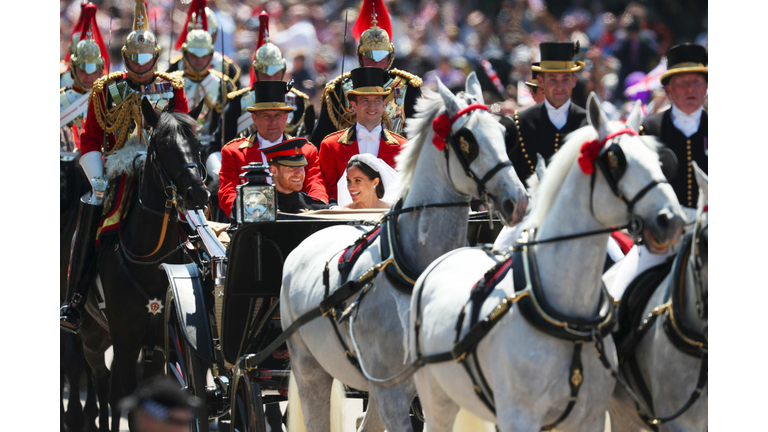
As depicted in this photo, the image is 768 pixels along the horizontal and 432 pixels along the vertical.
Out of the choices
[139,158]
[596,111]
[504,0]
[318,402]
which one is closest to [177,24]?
[504,0]

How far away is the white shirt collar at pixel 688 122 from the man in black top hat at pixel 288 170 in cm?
244

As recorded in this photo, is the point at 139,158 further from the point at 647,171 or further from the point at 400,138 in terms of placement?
the point at 647,171

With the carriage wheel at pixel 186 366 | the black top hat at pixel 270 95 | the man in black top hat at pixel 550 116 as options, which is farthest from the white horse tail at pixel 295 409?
the black top hat at pixel 270 95

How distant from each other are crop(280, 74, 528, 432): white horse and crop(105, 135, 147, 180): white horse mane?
7.80 ft

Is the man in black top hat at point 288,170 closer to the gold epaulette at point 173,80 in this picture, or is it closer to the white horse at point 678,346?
the gold epaulette at point 173,80

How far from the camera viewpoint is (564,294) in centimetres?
433

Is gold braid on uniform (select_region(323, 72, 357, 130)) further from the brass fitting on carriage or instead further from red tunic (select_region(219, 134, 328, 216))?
the brass fitting on carriage

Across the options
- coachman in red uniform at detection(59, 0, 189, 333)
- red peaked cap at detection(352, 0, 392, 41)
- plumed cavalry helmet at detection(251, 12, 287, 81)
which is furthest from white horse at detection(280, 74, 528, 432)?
plumed cavalry helmet at detection(251, 12, 287, 81)

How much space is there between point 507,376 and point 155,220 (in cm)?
386

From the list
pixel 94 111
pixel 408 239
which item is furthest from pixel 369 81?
pixel 408 239

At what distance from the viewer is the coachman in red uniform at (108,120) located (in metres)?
8.05

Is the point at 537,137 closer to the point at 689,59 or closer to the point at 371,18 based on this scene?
the point at 689,59

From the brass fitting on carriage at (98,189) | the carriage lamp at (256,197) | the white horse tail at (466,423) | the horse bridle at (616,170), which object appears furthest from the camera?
the brass fitting on carriage at (98,189)

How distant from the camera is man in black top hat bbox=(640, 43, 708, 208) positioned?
501 centimetres
